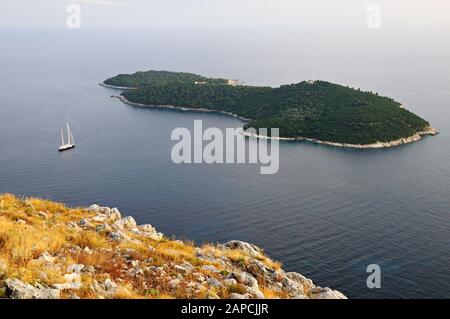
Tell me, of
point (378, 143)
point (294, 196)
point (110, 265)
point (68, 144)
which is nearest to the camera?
point (110, 265)

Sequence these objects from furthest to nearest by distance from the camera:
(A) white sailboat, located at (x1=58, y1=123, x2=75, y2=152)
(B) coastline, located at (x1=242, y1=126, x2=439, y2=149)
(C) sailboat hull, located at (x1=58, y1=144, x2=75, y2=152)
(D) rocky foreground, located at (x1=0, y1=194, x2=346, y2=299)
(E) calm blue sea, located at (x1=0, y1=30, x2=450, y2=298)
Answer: (B) coastline, located at (x1=242, y1=126, x2=439, y2=149), (A) white sailboat, located at (x1=58, y1=123, x2=75, y2=152), (C) sailboat hull, located at (x1=58, y1=144, x2=75, y2=152), (E) calm blue sea, located at (x1=0, y1=30, x2=450, y2=298), (D) rocky foreground, located at (x1=0, y1=194, x2=346, y2=299)

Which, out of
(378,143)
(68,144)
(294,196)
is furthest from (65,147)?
(378,143)

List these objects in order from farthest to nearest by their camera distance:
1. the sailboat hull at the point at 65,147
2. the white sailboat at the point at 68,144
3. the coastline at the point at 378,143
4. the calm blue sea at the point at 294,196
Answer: the coastline at the point at 378,143
the white sailboat at the point at 68,144
the sailboat hull at the point at 65,147
the calm blue sea at the point at 294,196

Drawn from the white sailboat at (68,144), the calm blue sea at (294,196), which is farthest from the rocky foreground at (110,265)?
the white sailboat at (68,144)

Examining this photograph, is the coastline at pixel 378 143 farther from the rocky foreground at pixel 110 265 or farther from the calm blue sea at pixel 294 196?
the rocky foreground at pixel 110 265

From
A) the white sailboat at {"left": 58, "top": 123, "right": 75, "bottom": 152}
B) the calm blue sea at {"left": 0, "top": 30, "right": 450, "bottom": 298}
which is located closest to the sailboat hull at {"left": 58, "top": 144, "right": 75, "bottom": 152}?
the white sailboat at {"left": 58, "top": 123, "right": 75, "bottom": 152}

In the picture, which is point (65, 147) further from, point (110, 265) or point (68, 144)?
point (110, 265)

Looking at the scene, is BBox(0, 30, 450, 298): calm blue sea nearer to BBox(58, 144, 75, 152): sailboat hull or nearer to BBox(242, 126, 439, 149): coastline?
BBox(58, 144, 75, 152): sailboat hull

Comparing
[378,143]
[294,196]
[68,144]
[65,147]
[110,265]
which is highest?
[378,143]
